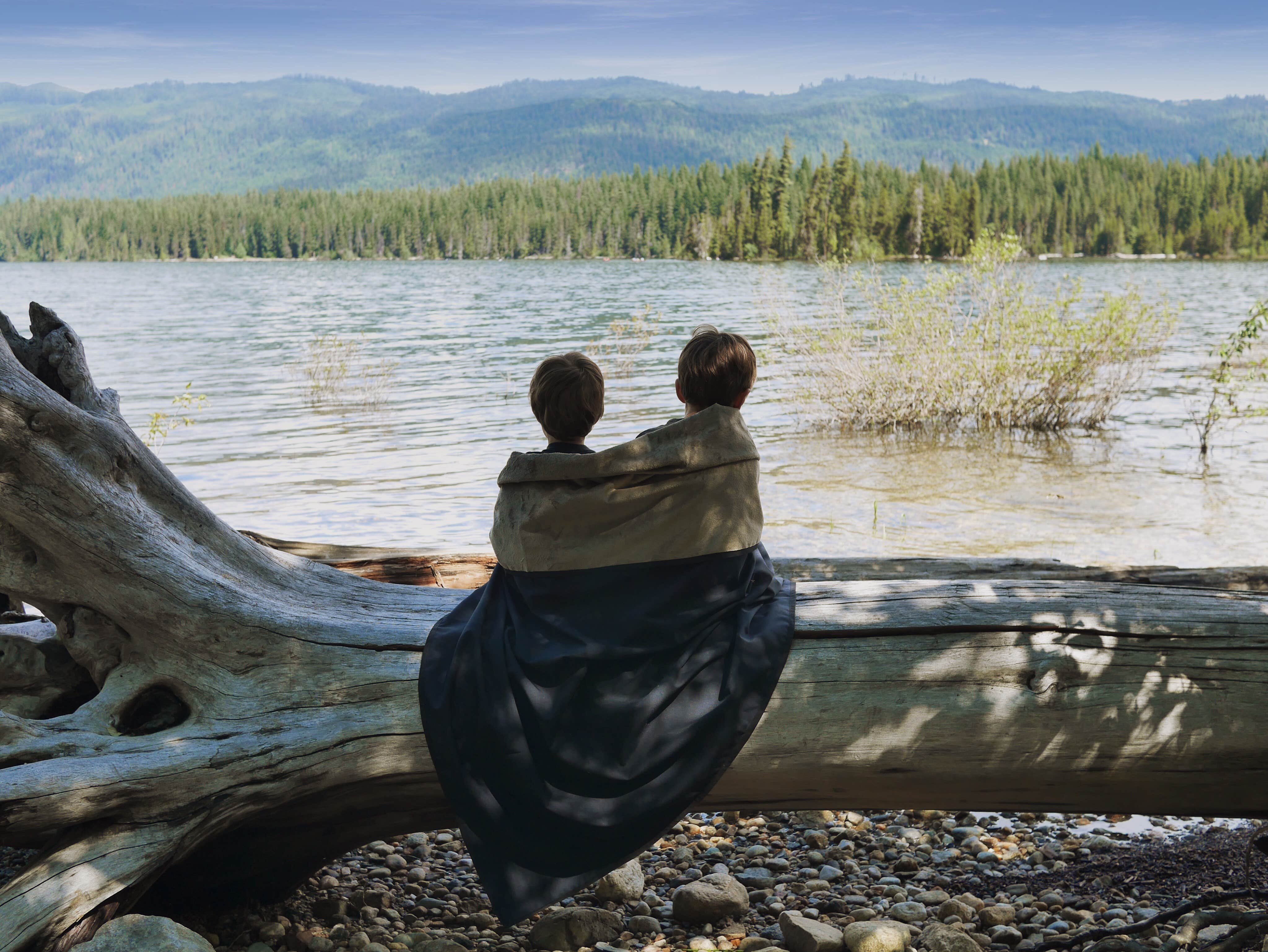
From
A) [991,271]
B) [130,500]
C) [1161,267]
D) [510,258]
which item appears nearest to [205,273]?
[510,258]

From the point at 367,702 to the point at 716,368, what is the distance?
1568 mm

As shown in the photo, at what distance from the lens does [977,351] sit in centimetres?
1341

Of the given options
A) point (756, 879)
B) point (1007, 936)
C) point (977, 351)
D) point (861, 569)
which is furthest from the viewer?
point (977, 351)

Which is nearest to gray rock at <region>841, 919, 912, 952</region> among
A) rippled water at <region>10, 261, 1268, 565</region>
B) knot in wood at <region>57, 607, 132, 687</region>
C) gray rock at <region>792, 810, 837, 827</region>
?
gray rock at <region>792, 810, 837, 827</region>

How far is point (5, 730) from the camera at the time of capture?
3082mm

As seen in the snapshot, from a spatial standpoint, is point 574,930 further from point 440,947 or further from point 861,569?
point 861,569

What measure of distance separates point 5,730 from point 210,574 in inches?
31.5

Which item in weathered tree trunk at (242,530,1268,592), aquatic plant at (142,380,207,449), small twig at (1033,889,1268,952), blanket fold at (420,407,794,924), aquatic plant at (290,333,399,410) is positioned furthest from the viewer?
aquatic plant at (290,333,399,410)

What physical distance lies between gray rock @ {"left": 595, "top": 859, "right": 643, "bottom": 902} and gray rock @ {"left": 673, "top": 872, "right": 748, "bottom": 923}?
175mm

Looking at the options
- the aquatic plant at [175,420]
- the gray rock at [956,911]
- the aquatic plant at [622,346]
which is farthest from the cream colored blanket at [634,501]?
the aquatic plant at [622,346]

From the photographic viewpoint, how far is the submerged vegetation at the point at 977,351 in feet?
42.6

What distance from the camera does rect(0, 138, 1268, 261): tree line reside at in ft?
309

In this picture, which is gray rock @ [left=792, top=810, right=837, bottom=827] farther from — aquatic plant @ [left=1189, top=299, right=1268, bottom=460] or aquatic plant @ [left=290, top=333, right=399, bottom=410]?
aquatic plant @ [left=290, top=333, right=399, bottom=410]

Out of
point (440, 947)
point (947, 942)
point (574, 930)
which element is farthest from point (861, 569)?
point (440, 947)
